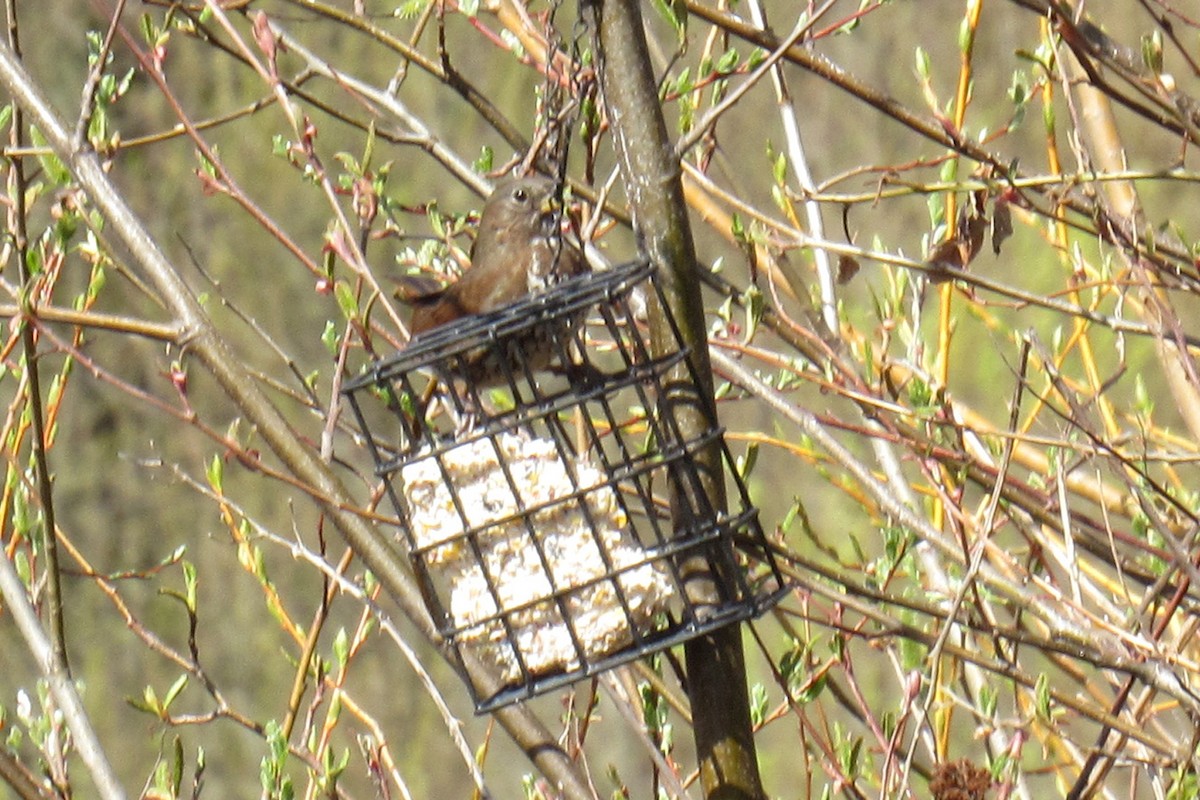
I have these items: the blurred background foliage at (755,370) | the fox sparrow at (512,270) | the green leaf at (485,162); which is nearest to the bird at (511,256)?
the fox sparrow at (512,270)

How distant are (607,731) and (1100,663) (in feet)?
16.4

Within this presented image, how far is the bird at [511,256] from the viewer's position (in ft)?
6.84

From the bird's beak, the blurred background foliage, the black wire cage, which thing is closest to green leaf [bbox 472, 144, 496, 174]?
the blurred background foliage

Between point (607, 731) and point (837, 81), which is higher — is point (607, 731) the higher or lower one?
the higher one

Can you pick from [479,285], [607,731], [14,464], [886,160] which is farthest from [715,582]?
[607,731]

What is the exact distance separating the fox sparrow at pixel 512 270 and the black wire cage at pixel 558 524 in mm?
70

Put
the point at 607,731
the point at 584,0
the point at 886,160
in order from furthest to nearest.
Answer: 1. the point at 607,731
2. the point at 886,160
3. the point at 584,0

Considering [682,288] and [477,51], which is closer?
[682,288]

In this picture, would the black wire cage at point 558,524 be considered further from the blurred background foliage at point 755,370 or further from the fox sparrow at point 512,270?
the blurred background foliage at point 755,370

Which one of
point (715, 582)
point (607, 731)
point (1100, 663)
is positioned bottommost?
point (1100, 663)

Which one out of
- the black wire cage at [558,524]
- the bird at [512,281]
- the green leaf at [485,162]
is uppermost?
the green leaf at [485,162]

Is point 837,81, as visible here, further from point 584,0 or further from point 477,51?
point 477,51

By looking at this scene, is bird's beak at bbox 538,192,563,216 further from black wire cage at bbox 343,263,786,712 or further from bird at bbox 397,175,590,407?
black wire cage at bbox 343,263,786,712

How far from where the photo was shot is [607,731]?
255 inches
